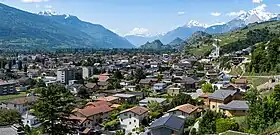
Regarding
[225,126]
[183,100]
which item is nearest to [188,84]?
[183,100]

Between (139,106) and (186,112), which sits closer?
(186,112)

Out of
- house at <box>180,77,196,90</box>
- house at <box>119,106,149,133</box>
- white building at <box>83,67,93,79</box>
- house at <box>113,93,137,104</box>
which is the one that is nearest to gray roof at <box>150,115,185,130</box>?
house at <box>119,106,149,133</box>

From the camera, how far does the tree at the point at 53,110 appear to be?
36.8ft

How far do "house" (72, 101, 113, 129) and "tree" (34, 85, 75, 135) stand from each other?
18811mm

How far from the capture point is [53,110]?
1127 cm

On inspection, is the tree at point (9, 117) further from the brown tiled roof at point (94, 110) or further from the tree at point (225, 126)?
the tree at point (225, 126)

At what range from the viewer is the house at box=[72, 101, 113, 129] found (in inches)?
1233

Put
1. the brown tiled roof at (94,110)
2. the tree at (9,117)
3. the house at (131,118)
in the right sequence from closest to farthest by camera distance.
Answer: the house at (131,118) < the tree at (9,117) < the brown tiled roof at (94,110)

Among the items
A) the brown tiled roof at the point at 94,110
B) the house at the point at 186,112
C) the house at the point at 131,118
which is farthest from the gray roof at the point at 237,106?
the brown tiled roof at the point at 94,110

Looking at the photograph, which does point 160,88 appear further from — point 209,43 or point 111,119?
point 209,43

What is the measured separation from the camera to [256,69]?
34.4 metres

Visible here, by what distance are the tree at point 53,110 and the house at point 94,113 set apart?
741 inches

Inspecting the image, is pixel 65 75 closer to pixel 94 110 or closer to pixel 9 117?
pixel 94 110

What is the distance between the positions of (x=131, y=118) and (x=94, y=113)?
4.22m
